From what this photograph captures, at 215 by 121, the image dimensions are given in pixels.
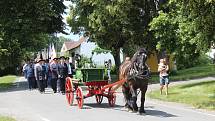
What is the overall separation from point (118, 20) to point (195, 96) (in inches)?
635

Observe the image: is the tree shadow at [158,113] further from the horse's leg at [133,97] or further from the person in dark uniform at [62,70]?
the person in dark uniform at [62,70]

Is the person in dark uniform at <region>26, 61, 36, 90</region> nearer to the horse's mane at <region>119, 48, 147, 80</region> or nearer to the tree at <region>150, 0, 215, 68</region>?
Answer: the tree at <region>150, 0, 215, 68</region>

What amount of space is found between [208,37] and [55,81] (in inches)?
400

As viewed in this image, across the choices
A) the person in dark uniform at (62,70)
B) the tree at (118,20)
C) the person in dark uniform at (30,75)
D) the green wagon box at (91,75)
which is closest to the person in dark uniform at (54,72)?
the person in dark uniform at (62,70)

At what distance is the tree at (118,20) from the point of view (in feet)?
124

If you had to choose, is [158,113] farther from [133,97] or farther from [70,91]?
[70,91]

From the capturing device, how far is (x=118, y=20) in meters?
38.9

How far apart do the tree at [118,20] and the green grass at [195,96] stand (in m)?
11.3

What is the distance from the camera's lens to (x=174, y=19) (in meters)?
27.7

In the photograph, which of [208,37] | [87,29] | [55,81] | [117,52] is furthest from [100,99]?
[117,52]

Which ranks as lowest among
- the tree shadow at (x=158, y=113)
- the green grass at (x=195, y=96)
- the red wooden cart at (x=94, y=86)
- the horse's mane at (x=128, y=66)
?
the tree shadow at (x=158, y=113)

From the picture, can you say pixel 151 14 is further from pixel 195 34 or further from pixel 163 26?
pixel 195 34

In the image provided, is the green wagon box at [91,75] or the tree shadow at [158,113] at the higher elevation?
the green wagon box at [91,75]

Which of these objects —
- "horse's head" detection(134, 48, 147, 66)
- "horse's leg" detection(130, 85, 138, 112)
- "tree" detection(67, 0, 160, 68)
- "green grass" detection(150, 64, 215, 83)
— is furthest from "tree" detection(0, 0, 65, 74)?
"horse's head" detection(134, 48, 147, 66)
